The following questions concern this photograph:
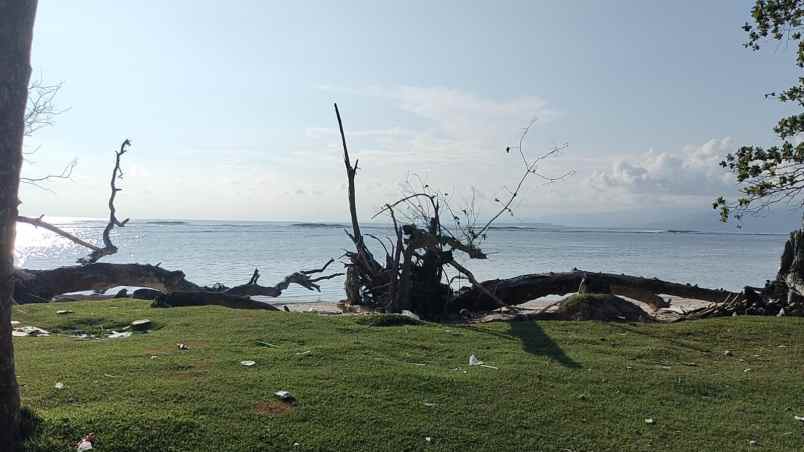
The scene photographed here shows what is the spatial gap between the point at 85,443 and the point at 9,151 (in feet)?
7.56

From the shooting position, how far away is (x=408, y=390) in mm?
6645

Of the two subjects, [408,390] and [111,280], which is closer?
[408,390]

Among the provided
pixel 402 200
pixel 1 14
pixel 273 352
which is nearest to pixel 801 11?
pixel 402 200

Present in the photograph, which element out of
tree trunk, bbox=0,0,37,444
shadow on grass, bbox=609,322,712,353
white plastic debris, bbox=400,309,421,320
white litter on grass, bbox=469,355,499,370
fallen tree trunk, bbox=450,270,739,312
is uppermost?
tree trunk, bbox=0,0,37,444

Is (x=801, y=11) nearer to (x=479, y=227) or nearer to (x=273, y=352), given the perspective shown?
(x=479, y=227)

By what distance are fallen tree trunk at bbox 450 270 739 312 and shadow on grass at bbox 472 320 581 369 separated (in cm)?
281

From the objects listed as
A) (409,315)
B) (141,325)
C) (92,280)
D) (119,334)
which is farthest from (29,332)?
(92,280)

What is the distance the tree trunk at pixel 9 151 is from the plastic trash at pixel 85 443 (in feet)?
1.53

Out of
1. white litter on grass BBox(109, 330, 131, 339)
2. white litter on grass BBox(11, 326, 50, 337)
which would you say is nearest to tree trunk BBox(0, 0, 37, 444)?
white litter on grass BBox(109, 330, 131, 339)

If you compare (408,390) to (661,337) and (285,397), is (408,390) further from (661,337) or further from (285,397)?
(661,337)

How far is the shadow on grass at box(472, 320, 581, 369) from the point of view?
855 cm

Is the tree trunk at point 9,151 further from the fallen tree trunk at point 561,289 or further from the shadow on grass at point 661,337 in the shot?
the fallen tree trunk at point 561,289

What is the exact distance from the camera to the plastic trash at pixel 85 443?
15.9 feet

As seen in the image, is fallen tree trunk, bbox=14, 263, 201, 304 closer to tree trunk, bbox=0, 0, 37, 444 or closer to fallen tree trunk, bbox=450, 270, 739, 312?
fallen tree trunk, bbox=450, 270, 739, 312
